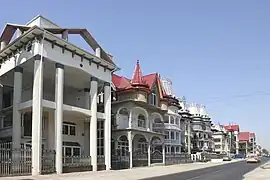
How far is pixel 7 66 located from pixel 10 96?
657 cm

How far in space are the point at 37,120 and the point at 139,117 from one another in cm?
2115

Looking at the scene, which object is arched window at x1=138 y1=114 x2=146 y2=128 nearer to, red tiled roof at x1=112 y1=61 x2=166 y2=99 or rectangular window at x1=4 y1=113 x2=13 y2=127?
red tiled roof at x1=112 y1=61 x2=166 y2=99

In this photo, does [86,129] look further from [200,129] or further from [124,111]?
[200,129]

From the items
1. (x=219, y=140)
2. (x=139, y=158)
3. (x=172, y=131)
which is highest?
(x=172, y=131)

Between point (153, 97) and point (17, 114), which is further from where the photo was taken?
point (153, 97)

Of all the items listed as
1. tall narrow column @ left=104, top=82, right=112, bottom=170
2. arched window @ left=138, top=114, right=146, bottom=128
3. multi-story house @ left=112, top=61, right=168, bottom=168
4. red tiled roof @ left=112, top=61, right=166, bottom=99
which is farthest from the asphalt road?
red tiled roof @ left=112, top=61, right=166, bottom=99

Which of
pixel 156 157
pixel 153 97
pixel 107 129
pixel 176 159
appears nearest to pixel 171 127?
pixel 176 159

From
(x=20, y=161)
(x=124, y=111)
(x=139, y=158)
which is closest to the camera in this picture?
(x=20, y=161)

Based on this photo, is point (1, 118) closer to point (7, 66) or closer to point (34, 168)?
point (7, 66)

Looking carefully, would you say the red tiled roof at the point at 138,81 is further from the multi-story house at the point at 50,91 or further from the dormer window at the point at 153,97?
the multi-story house at the point at 50,91

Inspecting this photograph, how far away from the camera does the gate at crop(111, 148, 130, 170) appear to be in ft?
135

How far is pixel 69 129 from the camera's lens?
4059 cm

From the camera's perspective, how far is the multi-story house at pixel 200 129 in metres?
91.2

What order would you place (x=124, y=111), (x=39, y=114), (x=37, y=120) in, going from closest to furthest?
1. (x=37, y=120)
2. (x=39, y=114)
3. (x=124, y=111)
